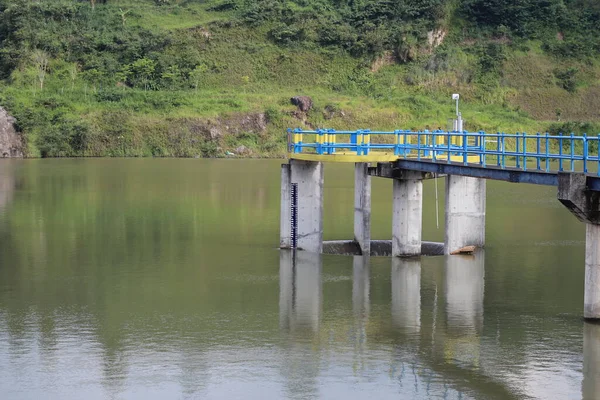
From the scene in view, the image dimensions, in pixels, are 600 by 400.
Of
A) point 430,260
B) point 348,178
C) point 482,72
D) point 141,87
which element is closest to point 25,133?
point 141,87

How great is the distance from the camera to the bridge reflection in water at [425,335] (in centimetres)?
2062

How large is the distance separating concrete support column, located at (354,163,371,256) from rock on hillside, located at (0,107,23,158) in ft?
184

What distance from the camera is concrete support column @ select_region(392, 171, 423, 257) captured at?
109 ft

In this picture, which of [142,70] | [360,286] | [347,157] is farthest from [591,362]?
[142,70]

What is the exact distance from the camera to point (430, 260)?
33750mm

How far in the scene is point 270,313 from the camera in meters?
26.3

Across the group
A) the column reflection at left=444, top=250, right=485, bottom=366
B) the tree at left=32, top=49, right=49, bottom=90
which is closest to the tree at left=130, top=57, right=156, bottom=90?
the tree at left=32, top=49, right=49, bottom=90

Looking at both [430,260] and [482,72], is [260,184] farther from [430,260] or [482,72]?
[482,72]

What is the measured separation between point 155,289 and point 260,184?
3067cm

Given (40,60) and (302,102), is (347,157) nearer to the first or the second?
(302,102)

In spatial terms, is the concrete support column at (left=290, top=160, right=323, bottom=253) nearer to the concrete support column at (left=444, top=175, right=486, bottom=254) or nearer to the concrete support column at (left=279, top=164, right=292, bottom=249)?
the concrete support column at (left=279, top=164, right=292, bottom=249)

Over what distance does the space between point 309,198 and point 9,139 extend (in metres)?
56.4

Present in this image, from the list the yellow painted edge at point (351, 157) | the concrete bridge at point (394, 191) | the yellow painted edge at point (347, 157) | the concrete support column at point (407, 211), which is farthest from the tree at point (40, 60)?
the concrete support column at point (407, 211)

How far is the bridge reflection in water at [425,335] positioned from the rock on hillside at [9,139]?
57375 mm
